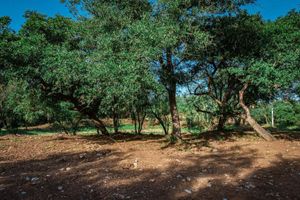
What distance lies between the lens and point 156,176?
6199mm

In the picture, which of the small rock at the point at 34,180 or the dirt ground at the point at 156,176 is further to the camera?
the small rock at the point at 34,180

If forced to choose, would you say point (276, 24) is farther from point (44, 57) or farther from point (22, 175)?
point (22, 175)

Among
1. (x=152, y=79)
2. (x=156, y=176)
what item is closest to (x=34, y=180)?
(x=156, y=176)

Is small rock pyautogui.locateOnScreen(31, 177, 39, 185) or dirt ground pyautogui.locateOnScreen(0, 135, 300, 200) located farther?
small rock pyautogui.locateOnScreen(31, 177, 39, 185)

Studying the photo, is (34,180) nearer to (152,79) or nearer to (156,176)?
(156,176)

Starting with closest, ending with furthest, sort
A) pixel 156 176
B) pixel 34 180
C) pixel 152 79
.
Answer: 1. pixel 34 180
2. pixel 156 176
3. pixel 152 79

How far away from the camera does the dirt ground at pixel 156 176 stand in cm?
506

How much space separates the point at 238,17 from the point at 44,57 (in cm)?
867

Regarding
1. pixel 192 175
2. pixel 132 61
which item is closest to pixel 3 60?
pixel 132 61

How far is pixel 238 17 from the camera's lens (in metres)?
11.6

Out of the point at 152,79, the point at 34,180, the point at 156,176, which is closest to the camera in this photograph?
the point at 34,180

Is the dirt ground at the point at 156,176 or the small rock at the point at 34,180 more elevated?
the dirt ground at the point at 156,176

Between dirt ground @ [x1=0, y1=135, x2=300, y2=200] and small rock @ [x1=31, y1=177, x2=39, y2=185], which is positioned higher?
dirt ground @ [x1=0, y1=135, x2=300, y2=200]

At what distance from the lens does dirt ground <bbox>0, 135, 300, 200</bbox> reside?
16.6 ft
